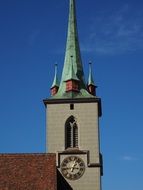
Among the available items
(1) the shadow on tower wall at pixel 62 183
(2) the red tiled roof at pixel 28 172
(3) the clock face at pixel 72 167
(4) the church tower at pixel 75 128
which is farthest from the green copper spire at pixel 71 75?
(1) the shadow on tower wall at pixel 62 183

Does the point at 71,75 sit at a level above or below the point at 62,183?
above

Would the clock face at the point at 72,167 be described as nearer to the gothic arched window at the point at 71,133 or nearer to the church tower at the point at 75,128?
the church tower at the point at 75,128

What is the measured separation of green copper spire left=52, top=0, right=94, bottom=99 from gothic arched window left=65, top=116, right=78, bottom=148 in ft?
8.13

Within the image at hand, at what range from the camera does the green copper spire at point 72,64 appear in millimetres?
59656

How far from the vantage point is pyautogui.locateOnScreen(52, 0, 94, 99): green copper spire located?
59.7 m

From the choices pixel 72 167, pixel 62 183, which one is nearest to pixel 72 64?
pixel 72 167

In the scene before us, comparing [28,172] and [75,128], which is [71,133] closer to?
[75,128]

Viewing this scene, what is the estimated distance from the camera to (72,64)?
61.9m

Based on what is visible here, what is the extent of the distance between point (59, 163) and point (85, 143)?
2971mm

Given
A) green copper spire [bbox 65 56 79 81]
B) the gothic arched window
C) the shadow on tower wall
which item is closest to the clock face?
the shadow on tower wall

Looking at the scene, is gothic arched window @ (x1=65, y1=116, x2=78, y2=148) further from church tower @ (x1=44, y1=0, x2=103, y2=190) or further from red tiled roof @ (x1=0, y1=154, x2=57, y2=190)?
red tiled roof @ (x1=0, y1=154, x2=57, y2=190)

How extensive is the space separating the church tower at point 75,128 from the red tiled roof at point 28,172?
2.90 meters

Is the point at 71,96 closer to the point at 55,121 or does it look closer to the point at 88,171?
the point at 55,121

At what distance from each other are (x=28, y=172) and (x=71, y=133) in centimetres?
680
